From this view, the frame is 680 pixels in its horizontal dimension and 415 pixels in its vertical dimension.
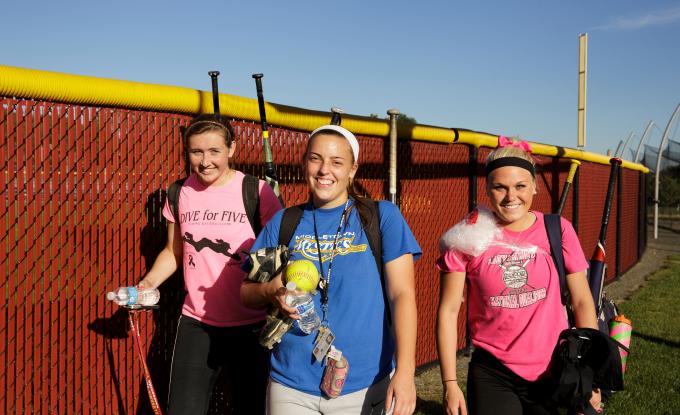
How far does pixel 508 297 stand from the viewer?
3.07 meters

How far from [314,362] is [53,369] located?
1.71 meters

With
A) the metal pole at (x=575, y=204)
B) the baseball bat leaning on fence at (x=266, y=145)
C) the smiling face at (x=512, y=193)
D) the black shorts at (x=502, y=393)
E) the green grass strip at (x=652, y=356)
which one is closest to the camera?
the black shorts at (x=502, y=393)

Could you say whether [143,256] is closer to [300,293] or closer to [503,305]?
[300,293]

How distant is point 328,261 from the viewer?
2.74 metres

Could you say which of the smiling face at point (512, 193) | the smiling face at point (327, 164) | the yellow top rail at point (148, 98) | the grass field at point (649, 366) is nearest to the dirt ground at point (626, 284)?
the grass field at point (649, 366)

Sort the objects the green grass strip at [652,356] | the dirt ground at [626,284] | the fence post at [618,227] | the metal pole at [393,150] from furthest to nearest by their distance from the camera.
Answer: the fence post at [618,227] → the dirt ground at [626,284] → the green grass strip at [652,356] → the metal pole at [393,150]

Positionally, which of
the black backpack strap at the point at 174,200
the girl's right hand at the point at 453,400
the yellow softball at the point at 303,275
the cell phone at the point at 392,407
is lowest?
the girl's right hand at the point at 453,400

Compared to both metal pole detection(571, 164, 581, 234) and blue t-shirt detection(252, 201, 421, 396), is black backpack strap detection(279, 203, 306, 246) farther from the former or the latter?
metal pole detection(571, 164, 581, 234)

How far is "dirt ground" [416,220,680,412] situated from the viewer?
18.8 feet

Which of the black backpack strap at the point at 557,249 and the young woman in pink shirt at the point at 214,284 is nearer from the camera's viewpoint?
the black backpack strap at the point at 557,249

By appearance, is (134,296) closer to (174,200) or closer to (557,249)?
(174,200)

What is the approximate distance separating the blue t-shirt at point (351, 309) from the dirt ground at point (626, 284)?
2.84 meters

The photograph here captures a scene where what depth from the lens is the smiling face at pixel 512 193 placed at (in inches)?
123

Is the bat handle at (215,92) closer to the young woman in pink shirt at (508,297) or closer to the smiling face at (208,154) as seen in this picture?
the smiling face at (208,154)
